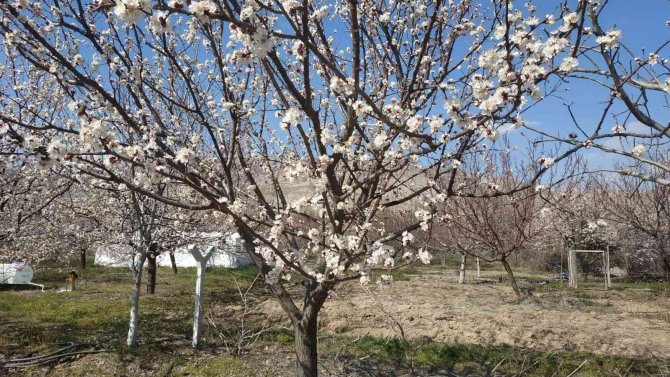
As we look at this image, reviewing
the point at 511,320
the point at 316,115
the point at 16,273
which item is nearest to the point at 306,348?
the point at 316,115

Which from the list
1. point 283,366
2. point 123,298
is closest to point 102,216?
point 123,298

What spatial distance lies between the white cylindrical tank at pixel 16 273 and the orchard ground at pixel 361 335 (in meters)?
0.55

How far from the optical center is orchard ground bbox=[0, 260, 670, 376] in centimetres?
695

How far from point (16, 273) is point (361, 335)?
10.4m

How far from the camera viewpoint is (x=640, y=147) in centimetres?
441

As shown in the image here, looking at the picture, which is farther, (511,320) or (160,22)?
(511,320)

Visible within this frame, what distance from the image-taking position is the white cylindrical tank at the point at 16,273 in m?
12.8

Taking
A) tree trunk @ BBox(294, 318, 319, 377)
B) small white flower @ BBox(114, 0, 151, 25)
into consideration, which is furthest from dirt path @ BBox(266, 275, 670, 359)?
small white flower @ BBox(114, 0, 151, 25)

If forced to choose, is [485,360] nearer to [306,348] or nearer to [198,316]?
[306,348]

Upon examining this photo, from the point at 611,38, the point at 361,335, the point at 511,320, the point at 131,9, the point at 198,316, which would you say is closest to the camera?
the point at 131,9

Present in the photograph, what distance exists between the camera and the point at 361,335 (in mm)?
8664

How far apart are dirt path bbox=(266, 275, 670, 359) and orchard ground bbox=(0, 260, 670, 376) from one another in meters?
0.03

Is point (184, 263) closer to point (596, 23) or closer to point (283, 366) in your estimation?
point (283, 366)

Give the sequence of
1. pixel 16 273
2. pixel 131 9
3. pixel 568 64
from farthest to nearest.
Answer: pixel 16 273, pixel 568 64, pixel 131 9
